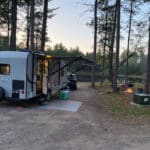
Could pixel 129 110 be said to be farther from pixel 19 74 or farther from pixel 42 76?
pixel 19 74

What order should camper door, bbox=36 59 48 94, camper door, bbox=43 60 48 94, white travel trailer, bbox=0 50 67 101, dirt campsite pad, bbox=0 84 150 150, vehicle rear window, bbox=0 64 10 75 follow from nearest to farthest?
dirt campsite pad, bbox=0 84 150 150 < white travel trailer, bbox=0 50 67 101 < vehicle rear window, bbox=0 64 10 75 < camper door, bbox=36 59 48 94 < camper door, bbox=43 60 48 94

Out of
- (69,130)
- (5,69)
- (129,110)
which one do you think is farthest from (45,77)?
(69,130)

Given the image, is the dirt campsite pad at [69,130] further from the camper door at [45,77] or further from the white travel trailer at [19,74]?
the camper door at [45,77]

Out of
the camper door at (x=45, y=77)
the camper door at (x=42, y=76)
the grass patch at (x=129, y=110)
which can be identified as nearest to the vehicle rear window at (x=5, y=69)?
the camper door at (x=42, y=76)

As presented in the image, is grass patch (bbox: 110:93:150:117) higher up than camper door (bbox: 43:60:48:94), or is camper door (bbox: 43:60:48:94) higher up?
camper door (bbox: 43:60:48:94)

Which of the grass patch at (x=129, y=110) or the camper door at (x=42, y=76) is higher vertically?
the camper door at (x=42, y=76)

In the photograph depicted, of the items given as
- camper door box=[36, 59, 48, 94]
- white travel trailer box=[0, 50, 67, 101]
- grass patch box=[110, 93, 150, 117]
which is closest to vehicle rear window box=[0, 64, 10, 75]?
white travel trailer box=[0, 50, 67, 101]

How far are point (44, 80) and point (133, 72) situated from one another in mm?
39088

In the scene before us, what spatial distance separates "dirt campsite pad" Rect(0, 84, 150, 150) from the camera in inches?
249

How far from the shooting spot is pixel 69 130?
7.62m

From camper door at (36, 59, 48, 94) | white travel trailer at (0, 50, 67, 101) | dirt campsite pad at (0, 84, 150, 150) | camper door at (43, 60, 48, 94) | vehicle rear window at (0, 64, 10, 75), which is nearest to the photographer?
dirt campsite pad at (0, 84, 150, 150)

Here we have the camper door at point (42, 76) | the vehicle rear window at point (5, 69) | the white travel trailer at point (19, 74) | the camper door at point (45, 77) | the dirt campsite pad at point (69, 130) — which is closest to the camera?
the dirt campsite pad at point (69, 130)

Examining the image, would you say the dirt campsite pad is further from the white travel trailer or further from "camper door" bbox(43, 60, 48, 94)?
"camper door" bbox(43, 60, 48, 94)

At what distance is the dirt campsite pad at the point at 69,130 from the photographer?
6316mm
